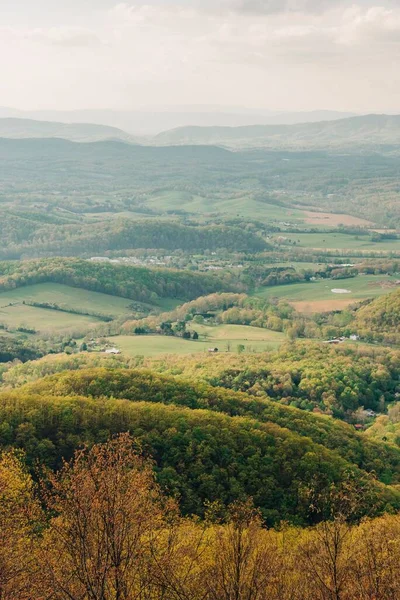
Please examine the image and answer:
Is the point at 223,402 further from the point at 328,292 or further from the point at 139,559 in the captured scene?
the point at 328,292

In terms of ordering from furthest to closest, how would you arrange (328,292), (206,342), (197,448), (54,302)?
1. (328,292)
2. (54,302)
3. (206,342)
4. (197,448)

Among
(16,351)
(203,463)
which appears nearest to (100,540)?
(203,463)

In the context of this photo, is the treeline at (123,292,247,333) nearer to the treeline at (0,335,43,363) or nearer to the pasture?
the pasture

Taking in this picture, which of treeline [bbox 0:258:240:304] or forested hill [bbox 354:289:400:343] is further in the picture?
treeline [bbox 0:258:240:304]

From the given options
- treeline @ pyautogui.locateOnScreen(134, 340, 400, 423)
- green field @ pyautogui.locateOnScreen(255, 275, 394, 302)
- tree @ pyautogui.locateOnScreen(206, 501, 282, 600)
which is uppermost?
tree @ pyautogui.locateOnScreen(206, 501, 282, 600)

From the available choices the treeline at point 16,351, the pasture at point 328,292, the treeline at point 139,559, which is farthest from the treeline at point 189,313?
the treeline at point 139,559

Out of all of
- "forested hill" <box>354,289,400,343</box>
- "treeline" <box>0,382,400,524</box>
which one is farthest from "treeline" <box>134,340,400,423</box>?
"treeline" <box>0,382,400,524</box>

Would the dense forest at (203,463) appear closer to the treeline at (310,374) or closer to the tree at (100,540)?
the tree at (100,540)
